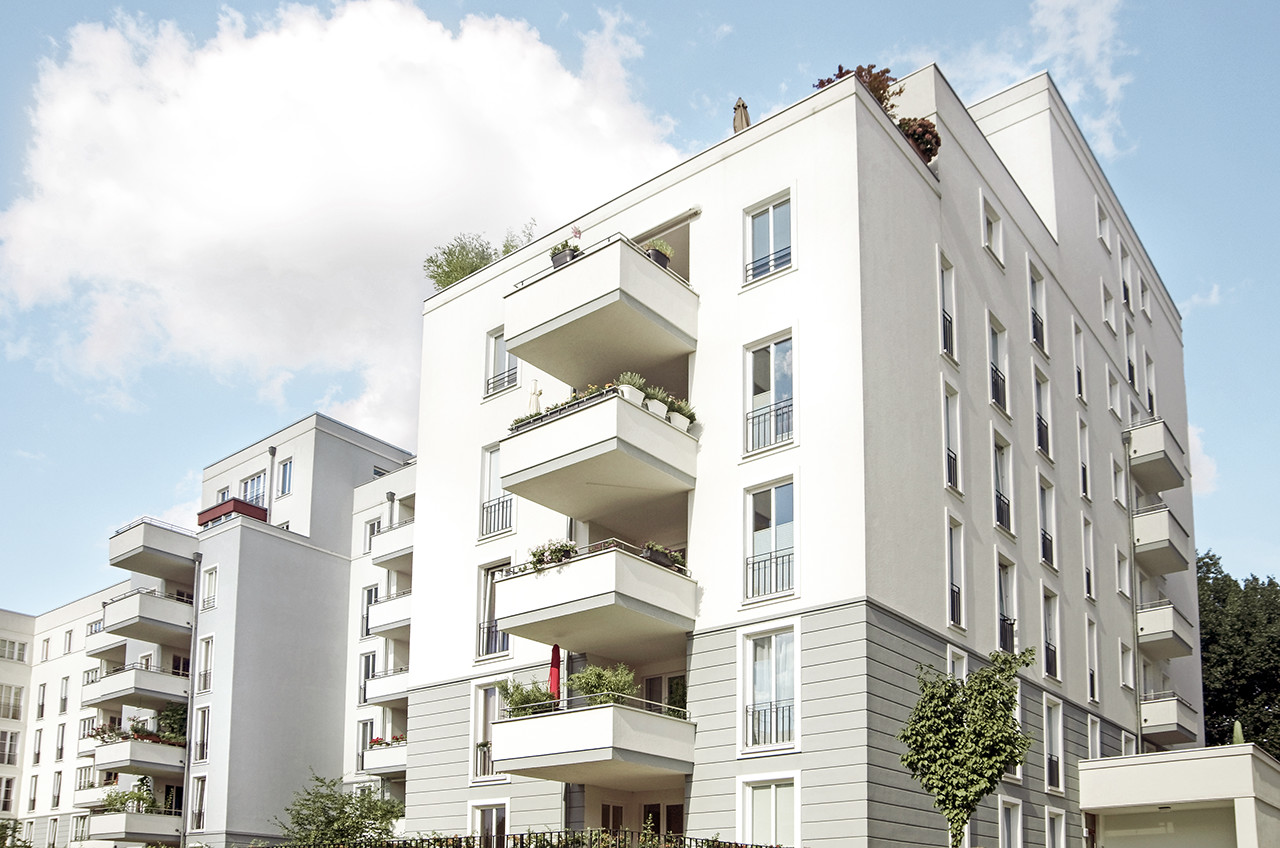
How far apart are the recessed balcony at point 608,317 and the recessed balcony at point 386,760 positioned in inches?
719

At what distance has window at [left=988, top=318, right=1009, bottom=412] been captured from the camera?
107 ft

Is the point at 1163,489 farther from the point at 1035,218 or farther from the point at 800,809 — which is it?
the point at 800,809

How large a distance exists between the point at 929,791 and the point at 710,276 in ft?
40.3

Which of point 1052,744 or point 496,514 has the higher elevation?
point 496,514

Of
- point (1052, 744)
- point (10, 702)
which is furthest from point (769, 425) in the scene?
point (10, 702)

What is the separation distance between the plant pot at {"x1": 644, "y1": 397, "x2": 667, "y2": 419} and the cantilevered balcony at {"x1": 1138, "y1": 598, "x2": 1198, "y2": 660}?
67.6 feet

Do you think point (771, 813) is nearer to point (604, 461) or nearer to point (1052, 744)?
point (604, 461)

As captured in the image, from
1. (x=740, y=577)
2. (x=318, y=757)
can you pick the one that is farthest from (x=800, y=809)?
(x=318, y=757)

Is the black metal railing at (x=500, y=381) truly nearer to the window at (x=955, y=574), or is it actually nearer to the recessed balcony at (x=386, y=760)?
the window at (x=955, y=574)

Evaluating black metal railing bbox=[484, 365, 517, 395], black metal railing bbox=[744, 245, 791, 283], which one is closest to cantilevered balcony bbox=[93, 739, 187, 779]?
black metal railing bbox=[484, 365, 517, 395]

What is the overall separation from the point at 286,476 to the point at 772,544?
3284 cm

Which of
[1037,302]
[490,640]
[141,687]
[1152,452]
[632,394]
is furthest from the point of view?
[141,687]

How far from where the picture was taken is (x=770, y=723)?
25188 mm

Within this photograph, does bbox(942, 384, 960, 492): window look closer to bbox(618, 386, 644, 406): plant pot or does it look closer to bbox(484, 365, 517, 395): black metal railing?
bbox(618, 386, 644, 406): plant pot
